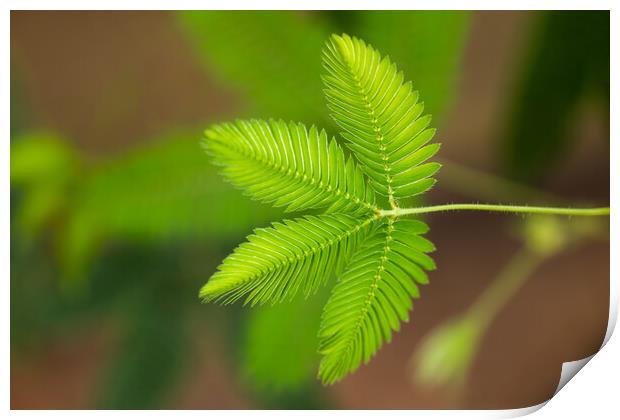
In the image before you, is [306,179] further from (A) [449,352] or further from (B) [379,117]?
(A) [449,352]

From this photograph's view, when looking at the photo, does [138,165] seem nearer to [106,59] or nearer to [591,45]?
[106,59]

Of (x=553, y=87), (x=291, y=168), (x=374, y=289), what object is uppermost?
(x=553, y=87)

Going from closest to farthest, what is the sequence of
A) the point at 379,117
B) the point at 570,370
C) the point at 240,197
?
the point at 379,117
the point at 570,370
the point at 240,197

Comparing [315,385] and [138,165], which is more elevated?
[138,165]

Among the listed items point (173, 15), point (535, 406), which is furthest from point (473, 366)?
point (173, 15)

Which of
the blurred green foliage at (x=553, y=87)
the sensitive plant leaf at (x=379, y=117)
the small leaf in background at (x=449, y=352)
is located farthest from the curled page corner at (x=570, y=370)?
the sensitive plant leaf at (x=379, y=117)

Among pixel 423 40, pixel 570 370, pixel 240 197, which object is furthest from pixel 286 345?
pixel 423 40
